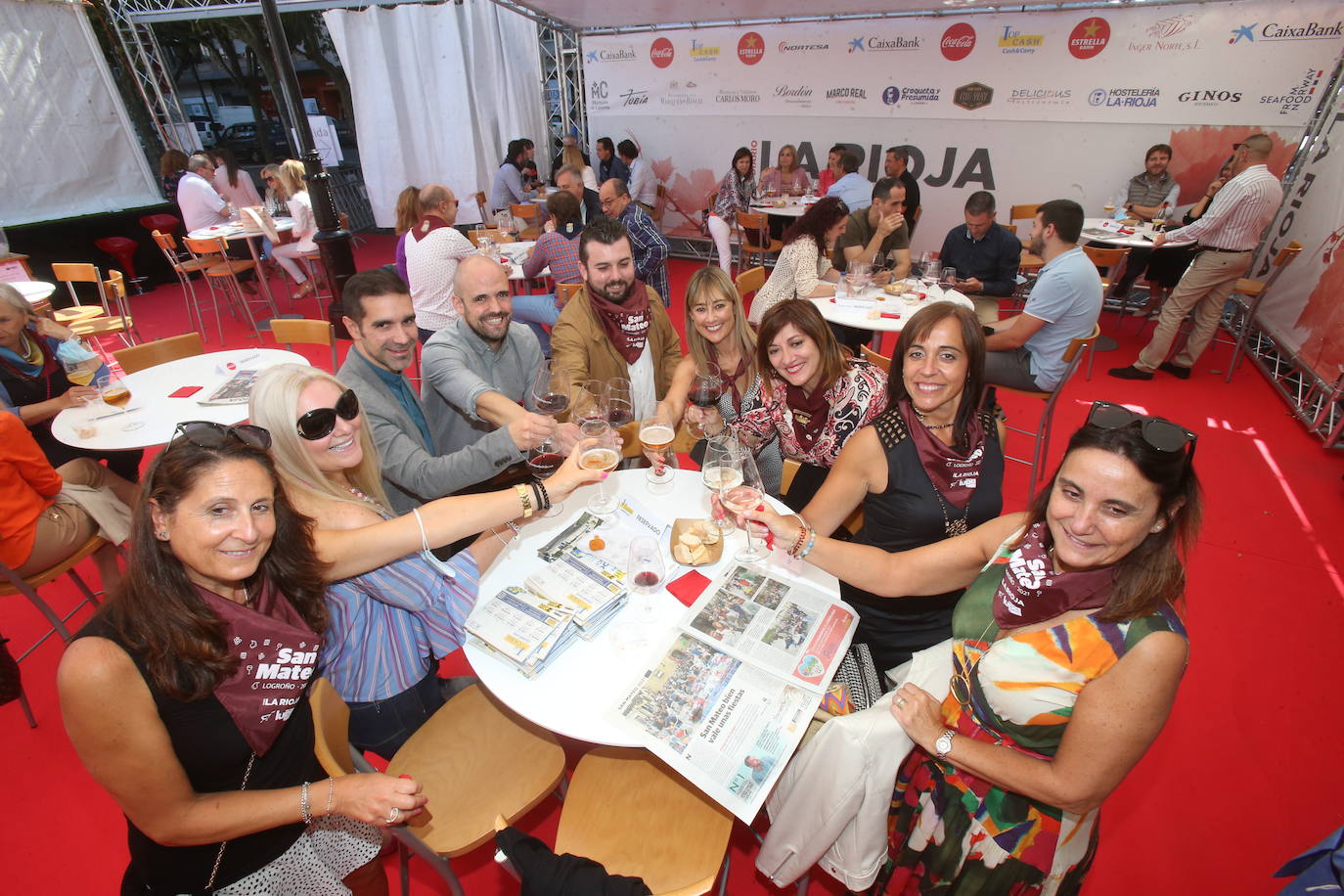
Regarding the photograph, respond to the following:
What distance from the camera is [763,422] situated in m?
3.07

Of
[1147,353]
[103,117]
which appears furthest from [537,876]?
[103,117]

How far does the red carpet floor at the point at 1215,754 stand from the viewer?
2.35m

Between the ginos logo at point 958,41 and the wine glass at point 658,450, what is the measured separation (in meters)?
8.23

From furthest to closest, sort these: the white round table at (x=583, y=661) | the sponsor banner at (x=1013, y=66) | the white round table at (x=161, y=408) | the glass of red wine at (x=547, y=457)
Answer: the sponsor banner at (x=1013, y=66) → the white round table at (x=161, y=408) → the glass of red wine at (x=547, y=457) → the white round table at (x=583, y=661)

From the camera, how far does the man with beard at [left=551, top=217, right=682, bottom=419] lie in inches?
131

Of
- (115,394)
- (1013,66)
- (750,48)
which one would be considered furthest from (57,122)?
(1013,66)

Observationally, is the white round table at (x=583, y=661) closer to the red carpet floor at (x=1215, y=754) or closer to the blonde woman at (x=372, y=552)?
the blonde woman at (x=372, y=552)

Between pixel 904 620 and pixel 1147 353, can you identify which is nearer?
pixel 904 620

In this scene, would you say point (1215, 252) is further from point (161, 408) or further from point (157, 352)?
point (157, 352)

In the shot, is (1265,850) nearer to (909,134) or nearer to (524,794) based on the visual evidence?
(524,794)

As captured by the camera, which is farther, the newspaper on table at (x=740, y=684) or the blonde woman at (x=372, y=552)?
the blonde woman at (x=372, y=552)

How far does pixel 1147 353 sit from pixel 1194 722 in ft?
15.7

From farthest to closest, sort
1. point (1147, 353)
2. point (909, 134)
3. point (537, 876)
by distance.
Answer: point (909, 134), point (1147, 353), point (537, 876)

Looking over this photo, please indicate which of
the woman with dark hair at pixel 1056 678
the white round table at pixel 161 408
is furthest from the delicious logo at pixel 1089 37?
the white round table at pixel 161 408
